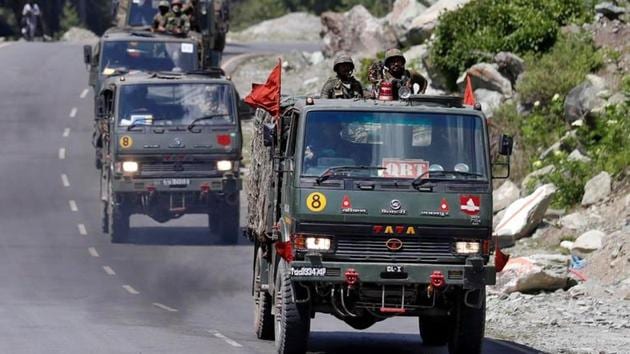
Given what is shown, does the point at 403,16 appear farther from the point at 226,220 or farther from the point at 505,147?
the point at 505,147

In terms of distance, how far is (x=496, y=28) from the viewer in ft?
118

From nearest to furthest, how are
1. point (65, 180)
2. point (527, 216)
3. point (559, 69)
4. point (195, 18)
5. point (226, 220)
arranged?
point (527, 216) < point (226, 220) < point (559, 69) < point (65, 180) < point (195, 18)

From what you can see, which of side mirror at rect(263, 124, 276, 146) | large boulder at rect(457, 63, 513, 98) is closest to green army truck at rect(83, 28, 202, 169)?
large boulder at rect(457, 63, 513, 98)

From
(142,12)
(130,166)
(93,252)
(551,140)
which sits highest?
(142,12)

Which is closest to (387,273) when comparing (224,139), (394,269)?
(394,269)

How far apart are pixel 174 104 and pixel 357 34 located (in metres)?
19.6

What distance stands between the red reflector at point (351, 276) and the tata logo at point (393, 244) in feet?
1.32

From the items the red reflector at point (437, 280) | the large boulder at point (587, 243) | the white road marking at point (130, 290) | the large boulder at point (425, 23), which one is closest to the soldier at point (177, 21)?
the large boulder at point (425, 23)

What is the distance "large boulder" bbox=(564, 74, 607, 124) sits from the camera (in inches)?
1185

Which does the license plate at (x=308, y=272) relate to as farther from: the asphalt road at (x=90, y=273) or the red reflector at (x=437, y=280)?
the asphalt road at (x=90, y=273)

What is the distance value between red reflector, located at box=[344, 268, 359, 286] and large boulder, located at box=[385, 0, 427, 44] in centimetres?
2908

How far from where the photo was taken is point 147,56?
31016 mm

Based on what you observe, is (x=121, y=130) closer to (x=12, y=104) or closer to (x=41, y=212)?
(x=41, y=212)

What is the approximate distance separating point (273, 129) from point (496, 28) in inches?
837
